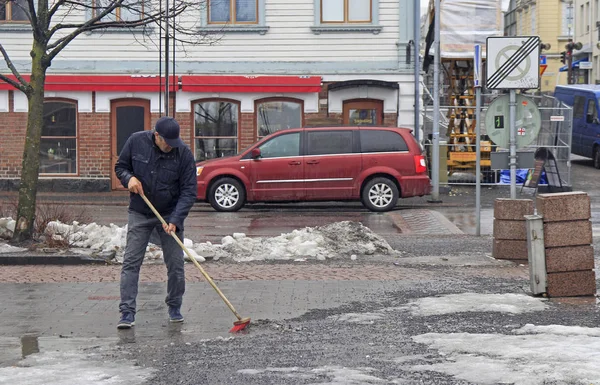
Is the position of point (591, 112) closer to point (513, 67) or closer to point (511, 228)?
point (513, 67)

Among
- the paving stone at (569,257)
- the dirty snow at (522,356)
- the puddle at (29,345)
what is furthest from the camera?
the paving stone at (569,257)

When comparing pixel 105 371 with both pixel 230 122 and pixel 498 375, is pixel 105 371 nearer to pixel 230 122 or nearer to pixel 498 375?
pixel 498 375

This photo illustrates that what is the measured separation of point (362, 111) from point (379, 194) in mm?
5344

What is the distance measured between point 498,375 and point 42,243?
8.08m

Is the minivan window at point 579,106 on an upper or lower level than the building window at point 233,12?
lower

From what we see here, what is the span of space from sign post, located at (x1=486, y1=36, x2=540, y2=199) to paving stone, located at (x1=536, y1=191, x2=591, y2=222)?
14.0 ft

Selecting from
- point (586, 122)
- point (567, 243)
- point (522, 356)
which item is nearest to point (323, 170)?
point (567, 243)

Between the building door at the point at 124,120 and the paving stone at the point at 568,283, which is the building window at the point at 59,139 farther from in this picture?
the paving stone at the point at 568,283

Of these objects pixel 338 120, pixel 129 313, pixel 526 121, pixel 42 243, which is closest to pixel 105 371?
pixel 129 313

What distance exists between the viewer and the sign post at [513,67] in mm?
13508

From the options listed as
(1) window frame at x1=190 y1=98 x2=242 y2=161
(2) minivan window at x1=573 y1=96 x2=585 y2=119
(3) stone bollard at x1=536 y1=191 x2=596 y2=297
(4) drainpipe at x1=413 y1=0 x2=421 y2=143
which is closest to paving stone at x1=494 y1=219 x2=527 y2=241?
(3) stone bollard at x1=536 y1=191 x2=596 y2=297

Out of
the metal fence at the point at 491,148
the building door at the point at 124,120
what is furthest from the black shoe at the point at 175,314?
the building door at the point at 124,120

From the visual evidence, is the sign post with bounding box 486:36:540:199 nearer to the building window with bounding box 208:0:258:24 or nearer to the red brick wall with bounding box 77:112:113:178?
the building window with bounding box 208:0:258:24

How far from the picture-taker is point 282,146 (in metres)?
20.8
